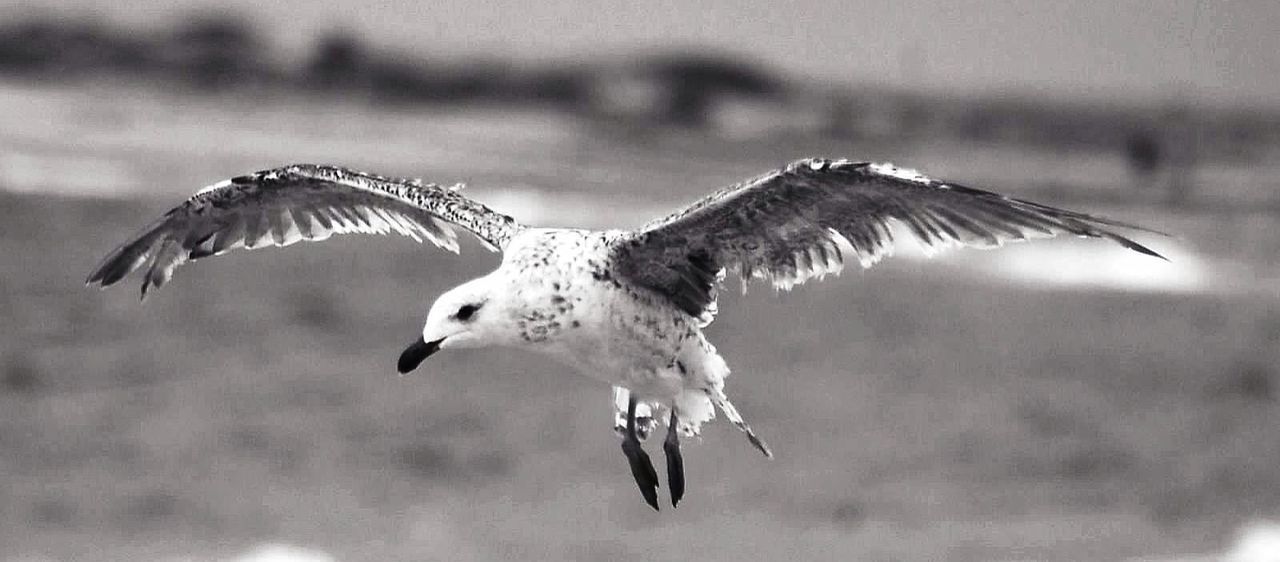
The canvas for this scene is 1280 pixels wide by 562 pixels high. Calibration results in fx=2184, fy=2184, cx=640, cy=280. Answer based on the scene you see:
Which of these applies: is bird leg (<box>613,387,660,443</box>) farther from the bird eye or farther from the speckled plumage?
the bird eye

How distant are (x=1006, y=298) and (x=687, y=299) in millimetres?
32795

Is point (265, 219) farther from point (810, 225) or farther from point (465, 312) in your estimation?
point (810, 225)

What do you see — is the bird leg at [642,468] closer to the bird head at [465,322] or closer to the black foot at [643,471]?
the black foot at [643,471]

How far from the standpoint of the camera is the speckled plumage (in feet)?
30.6

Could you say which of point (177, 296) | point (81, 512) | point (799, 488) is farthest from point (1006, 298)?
point (81, 512)

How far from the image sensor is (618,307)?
31.8 feet

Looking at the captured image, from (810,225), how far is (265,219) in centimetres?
318

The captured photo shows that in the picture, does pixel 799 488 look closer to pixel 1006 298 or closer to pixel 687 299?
pixel 1006 298

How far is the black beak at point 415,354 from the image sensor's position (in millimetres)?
9023

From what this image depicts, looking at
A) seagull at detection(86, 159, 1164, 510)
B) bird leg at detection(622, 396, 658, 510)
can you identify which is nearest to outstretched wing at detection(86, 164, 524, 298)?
seagull at detection(86, 159, 1164, 510)

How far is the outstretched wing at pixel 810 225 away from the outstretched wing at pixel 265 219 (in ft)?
5.56

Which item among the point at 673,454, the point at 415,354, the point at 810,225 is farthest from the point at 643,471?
the point at 415,354

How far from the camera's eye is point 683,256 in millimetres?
9914

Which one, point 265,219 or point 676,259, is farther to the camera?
point 265,219
